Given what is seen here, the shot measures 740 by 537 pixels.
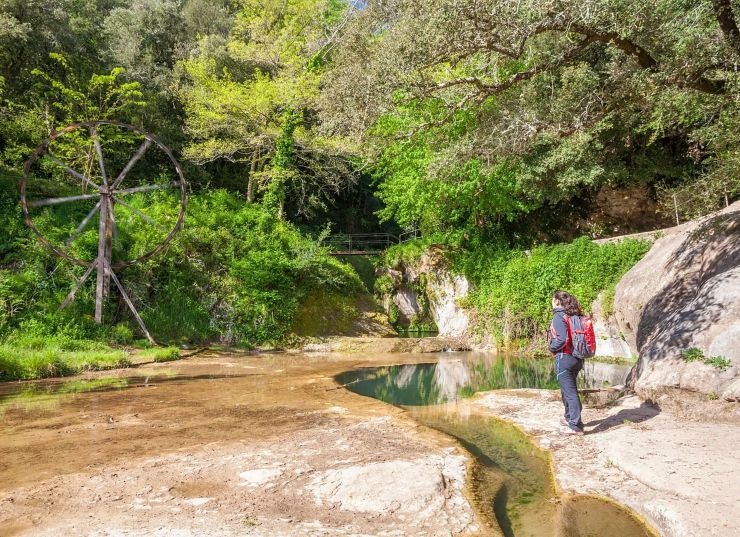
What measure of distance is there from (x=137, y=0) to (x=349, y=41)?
19605 mm

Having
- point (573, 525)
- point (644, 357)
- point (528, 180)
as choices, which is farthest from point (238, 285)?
point (573, 525)

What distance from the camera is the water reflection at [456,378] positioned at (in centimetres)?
811

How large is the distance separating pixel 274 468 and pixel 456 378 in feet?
20.5

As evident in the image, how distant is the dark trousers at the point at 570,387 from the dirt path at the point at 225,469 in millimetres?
1421

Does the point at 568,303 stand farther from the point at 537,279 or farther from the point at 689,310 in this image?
the point at 537,279

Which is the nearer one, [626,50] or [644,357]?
[644,357]

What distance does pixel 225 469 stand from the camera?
412cm

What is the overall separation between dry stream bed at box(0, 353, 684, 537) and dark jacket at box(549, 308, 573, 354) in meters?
1.09

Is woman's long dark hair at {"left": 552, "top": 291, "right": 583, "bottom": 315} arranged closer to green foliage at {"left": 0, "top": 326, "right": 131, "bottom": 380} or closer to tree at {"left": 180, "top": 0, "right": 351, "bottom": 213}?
green foliage at {"left": 0, "top": 326, "right": 131, "bottom": 380}

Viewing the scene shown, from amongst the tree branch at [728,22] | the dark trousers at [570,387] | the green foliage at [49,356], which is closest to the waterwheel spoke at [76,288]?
the green foliage at [49,356]

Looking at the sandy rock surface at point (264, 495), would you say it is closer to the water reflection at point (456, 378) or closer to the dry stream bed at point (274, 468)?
the dry stream bed at point (274, 468)

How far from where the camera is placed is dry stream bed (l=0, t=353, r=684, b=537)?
322 cm

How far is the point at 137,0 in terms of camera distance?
1014 inches

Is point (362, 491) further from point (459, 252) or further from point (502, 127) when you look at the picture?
point (459, 252)
